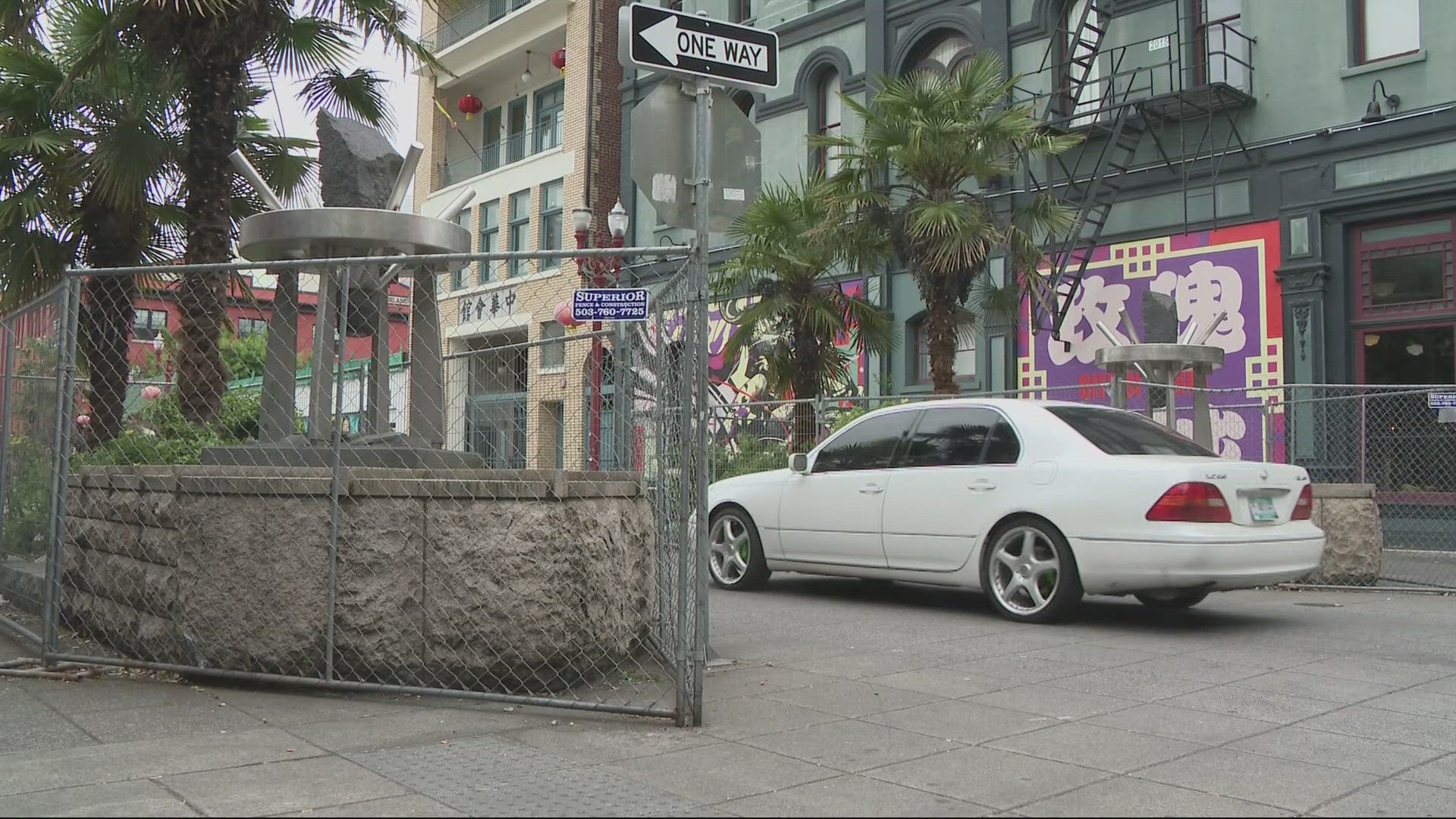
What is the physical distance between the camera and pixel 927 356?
21016mm

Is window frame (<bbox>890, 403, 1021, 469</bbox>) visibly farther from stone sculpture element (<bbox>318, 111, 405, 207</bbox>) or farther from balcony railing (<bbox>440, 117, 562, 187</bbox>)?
balcony railing (<bbox>440, 117, 562, 187</bbox>)

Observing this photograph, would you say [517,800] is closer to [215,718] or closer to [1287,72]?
[215,718]

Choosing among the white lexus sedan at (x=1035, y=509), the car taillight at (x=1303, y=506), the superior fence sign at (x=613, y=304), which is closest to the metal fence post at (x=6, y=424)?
the superior fence sign at (x=613, y=304)

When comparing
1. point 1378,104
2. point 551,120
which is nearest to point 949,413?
point 1378,104

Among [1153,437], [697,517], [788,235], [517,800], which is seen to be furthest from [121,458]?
[788,235]

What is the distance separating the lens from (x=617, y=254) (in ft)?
17.9

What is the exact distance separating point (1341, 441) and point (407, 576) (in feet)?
38.7

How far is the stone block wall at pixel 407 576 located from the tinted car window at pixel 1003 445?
3406mm

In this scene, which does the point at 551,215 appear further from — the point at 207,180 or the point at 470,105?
the point at 207,180

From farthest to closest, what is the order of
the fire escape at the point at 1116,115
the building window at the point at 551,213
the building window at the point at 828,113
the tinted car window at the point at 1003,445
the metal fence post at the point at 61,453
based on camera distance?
the building window at the point at 551,213 → the building window at the point at 828,113 → the fire escape at the point at 1116,115 → the tinted car window at the point at 1003,445 → the metal fence post at the point at 61,453

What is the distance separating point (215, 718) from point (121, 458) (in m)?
3.44

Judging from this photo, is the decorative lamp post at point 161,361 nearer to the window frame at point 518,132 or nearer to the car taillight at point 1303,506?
the car taillight at point 1303,506

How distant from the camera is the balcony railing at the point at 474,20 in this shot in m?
33.0

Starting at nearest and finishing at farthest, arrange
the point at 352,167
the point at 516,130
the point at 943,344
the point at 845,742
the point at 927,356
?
the point at 845,742, the point at 352,167, the point at 943,344, the point at 927,356, the point at 516,130
